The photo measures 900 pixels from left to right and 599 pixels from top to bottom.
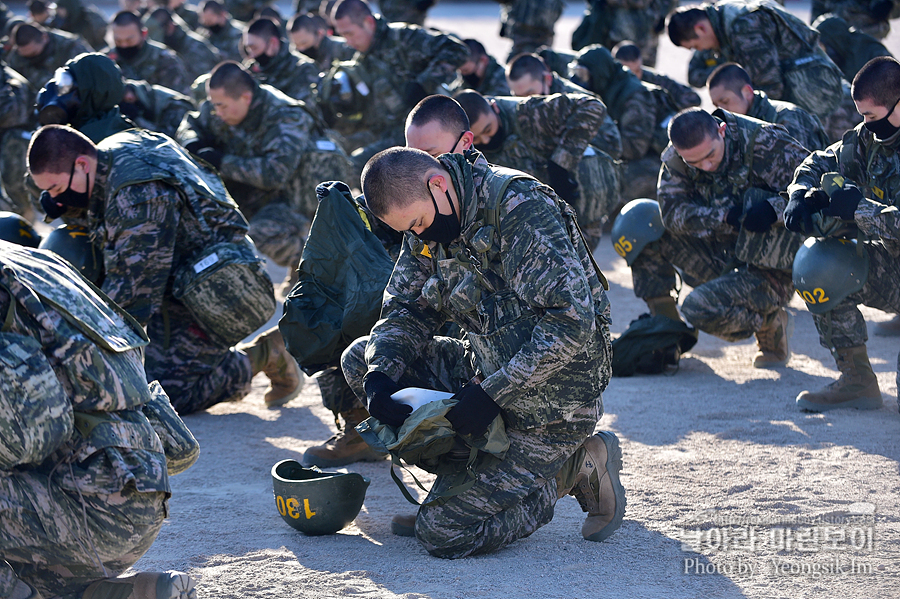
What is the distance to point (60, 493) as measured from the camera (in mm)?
2811

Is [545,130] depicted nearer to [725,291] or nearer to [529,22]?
[725,291]

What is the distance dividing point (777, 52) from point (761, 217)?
2.96 m

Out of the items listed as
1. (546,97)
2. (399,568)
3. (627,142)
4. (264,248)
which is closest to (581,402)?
(399,568)

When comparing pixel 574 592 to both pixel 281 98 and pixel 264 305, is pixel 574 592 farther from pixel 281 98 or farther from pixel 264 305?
pixel 281 98

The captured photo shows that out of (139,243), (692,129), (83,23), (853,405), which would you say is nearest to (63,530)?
(139,243)

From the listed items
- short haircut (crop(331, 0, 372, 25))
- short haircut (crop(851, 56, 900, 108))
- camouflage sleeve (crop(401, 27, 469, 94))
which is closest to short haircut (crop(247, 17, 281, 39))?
short haircut (crop(331, 0, 372, 25))

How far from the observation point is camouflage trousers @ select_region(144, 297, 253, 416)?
17.7 ft

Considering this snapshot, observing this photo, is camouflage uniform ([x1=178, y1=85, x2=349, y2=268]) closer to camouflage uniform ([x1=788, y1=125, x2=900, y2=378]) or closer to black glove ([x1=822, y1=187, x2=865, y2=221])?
camouflage uniform ([x1=788, y1=125, x2=900, y2=378])

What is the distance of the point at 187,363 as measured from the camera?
213 inches

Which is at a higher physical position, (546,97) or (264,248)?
(546,97)

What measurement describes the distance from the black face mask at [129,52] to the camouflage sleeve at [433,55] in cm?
329

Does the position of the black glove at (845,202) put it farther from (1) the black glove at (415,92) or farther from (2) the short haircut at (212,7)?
(2) the short haircut at (212,7)

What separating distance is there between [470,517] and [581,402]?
59 centimetres

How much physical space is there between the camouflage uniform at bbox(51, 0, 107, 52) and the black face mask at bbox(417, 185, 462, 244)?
43.2 feet
